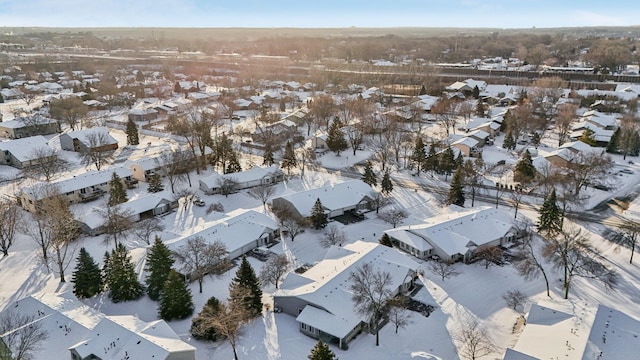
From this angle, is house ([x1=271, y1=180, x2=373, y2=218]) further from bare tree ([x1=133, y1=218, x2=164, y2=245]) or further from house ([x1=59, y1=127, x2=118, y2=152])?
house ([x1=59, y1=127, x2=118, y2=152])

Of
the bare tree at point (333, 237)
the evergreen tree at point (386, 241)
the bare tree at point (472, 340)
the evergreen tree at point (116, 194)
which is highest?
the evergreen tree at point (116, 194)

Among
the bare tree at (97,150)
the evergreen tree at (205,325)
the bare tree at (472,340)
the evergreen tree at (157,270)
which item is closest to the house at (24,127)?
the bare tree at (97,150)

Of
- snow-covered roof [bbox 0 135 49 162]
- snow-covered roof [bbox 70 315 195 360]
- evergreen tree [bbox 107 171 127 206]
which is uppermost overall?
snow-covered roof [bbox 0 135 49 162]

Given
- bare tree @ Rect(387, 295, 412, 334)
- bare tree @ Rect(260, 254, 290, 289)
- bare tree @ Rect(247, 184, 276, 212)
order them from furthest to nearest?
bare tree @ Rect(247, 184, 276, 212), bare tree @ Rect(260, 254, 290, 289), bare tree @ Rect(387, 295, 412, 334)

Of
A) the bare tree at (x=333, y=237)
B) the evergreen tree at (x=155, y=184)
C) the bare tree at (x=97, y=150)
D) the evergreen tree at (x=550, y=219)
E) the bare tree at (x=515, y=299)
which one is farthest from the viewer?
the bare tree at (x=97, y=150)

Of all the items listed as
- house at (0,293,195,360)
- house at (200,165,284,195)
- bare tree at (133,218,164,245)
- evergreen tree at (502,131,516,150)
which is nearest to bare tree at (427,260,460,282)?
house at (0,293,195,360)

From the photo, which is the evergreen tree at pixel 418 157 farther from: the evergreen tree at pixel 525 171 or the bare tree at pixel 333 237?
the bare tree at pixel 333 237

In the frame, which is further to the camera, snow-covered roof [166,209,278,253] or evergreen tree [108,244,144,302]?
snow-covered roof [166,209,278,253]

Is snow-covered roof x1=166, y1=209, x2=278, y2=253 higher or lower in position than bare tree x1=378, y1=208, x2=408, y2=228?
higher
